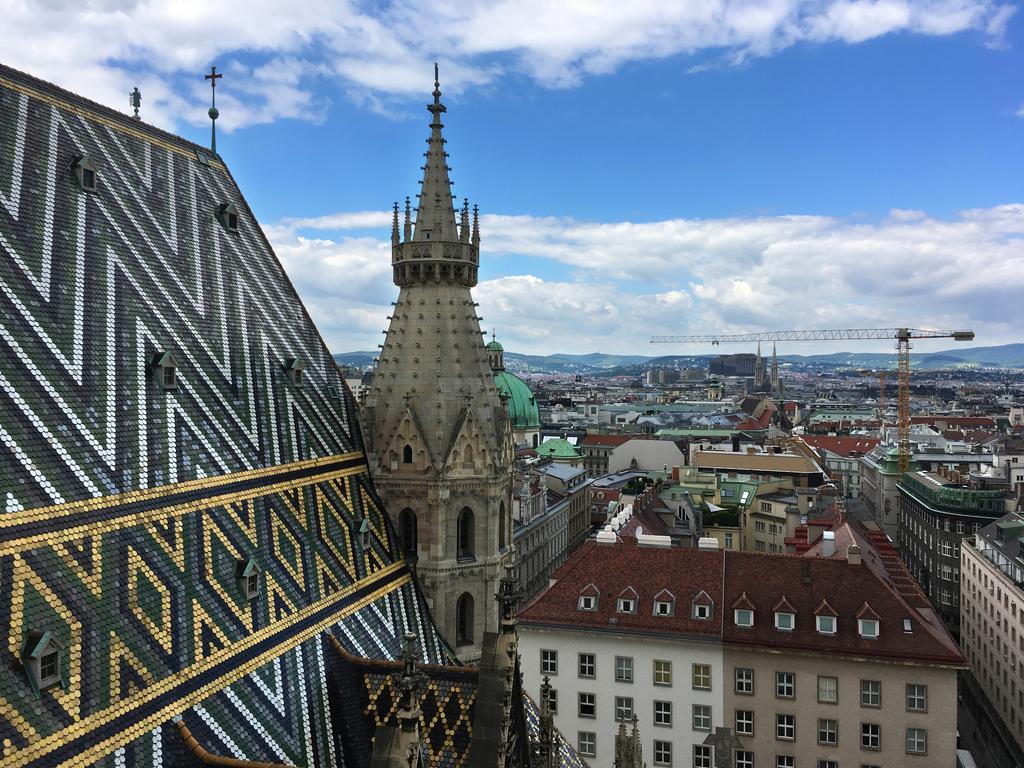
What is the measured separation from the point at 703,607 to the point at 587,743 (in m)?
7.56

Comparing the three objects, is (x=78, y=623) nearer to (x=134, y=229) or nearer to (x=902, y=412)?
(x=134, y=229)

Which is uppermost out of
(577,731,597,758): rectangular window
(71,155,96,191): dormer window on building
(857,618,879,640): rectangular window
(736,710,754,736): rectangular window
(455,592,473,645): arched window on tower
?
(71,155,96,191): dormer window on building

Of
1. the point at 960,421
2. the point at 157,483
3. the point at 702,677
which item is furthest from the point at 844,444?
the point at 157,483

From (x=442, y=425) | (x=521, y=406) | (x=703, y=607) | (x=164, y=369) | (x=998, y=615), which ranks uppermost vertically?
(x=164, y=369)

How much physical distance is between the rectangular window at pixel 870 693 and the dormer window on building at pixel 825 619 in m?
2.19

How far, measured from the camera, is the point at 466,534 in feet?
86.2

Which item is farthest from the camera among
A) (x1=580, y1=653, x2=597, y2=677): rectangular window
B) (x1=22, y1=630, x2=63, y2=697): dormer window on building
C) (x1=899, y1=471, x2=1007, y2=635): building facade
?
(x1=899, y1=471, x2=1007, y2=635): building facade

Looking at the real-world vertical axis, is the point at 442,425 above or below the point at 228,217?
below

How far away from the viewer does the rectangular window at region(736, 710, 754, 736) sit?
116 ft

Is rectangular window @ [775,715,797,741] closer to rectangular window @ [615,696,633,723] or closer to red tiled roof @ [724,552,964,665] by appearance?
red tiled roof @ [724,552,964,665]

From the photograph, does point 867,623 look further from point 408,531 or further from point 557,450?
point 557,450

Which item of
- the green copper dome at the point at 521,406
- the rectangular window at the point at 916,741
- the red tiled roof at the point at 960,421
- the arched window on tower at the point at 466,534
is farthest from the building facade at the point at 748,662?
the red tiled roof at the point at 960,421

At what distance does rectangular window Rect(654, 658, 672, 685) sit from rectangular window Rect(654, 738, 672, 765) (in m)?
2.38

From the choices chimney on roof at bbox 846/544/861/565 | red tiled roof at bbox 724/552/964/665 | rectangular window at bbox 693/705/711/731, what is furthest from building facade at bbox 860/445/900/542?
rectangular window at bbox 693/705/711/731
